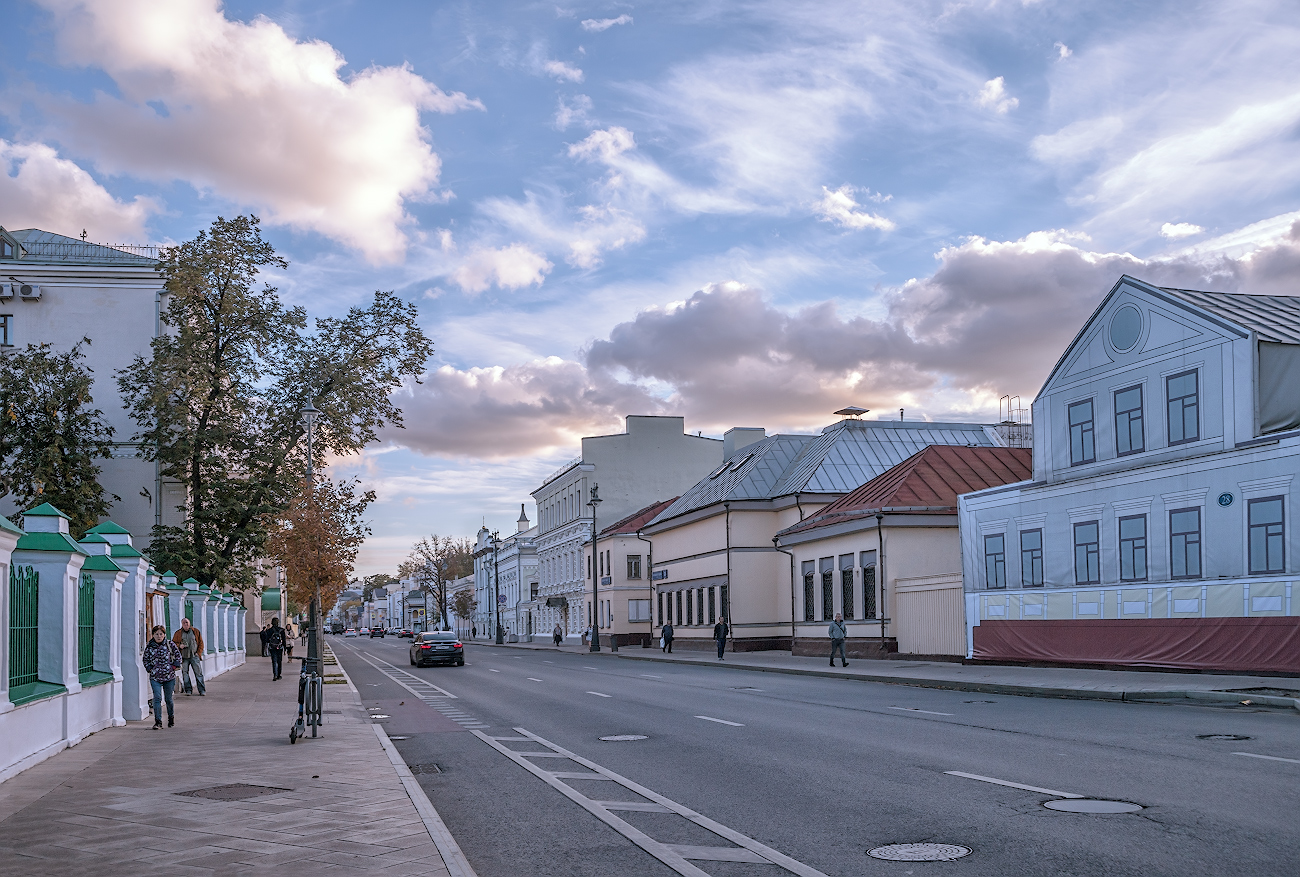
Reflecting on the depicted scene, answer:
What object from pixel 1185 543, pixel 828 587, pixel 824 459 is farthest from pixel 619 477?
pixel 1185 543

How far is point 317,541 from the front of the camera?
28.6 metres

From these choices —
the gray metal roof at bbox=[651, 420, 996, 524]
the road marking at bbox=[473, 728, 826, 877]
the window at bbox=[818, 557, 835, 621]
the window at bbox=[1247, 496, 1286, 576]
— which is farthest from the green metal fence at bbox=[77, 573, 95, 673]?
the gray metal roof at bbox=[651, 420, 996, 524]

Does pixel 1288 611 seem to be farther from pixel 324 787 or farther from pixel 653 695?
pixel 324 787

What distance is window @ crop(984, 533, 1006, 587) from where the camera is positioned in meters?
32.4

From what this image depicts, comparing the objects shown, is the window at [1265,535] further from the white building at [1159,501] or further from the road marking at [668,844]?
the road marking at [668,844]

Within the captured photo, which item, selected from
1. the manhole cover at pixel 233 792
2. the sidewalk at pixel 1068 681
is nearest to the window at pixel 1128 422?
the sidewalk at pixel 1068 681

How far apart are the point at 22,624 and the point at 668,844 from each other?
8.78m

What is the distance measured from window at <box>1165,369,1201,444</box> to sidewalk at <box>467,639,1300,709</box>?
17.3 feet

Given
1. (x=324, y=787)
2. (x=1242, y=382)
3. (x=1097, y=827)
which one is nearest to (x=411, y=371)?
(x=1242, y=382)

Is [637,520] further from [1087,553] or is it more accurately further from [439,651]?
[1087,553]

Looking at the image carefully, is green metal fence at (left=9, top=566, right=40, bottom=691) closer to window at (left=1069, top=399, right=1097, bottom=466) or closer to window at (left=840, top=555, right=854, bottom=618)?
window at (left=1069, top=399, right=1097, bottom=466)

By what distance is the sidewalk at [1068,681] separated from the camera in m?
19.7

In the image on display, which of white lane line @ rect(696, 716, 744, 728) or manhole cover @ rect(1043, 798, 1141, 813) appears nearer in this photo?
manhole cover @ rect(1043, 798, 1141, 813)

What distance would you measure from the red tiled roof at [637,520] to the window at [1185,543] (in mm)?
46905
